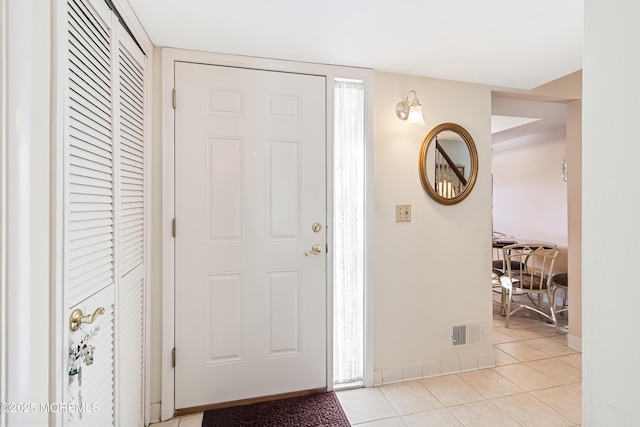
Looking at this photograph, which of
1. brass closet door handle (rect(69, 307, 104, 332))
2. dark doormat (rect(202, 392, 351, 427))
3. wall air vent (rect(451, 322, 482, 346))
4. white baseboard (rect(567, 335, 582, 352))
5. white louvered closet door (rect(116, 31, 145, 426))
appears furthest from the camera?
white baseboard (rect(567, 335, 582, 352))

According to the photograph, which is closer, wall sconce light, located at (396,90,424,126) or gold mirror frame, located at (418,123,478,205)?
wall sconce light, located at (396,90,424,126)

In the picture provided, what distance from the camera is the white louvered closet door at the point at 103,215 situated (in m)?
0.97

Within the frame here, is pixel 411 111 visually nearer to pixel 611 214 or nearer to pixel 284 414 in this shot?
pixel 611 214

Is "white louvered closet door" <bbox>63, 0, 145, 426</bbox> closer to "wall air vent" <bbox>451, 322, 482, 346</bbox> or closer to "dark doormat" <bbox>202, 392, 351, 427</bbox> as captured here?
"dark doormat" <bbox>202, 392, 351, 427</bbox>

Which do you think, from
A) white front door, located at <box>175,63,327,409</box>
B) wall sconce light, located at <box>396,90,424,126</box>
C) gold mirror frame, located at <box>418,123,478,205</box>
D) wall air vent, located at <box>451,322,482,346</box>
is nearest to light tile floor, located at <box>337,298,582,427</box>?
wall air vent, located at <box>451,322,482,346</box>

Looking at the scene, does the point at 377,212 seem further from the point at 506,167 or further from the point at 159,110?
the point at 506,167

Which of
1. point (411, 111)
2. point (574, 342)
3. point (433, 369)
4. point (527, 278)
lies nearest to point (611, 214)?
point (411, 111)

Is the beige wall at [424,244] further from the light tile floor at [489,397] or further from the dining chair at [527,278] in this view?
the dining chair at [527,278]

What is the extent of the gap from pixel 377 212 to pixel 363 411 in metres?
1.26

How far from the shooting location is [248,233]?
76.0 inches

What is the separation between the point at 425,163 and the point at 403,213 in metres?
0.40

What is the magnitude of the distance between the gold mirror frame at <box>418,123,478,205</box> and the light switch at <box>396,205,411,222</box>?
0.21 meters

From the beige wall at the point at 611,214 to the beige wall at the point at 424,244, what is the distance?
148 cm

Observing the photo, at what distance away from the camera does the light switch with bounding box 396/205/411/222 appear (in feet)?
7.18
